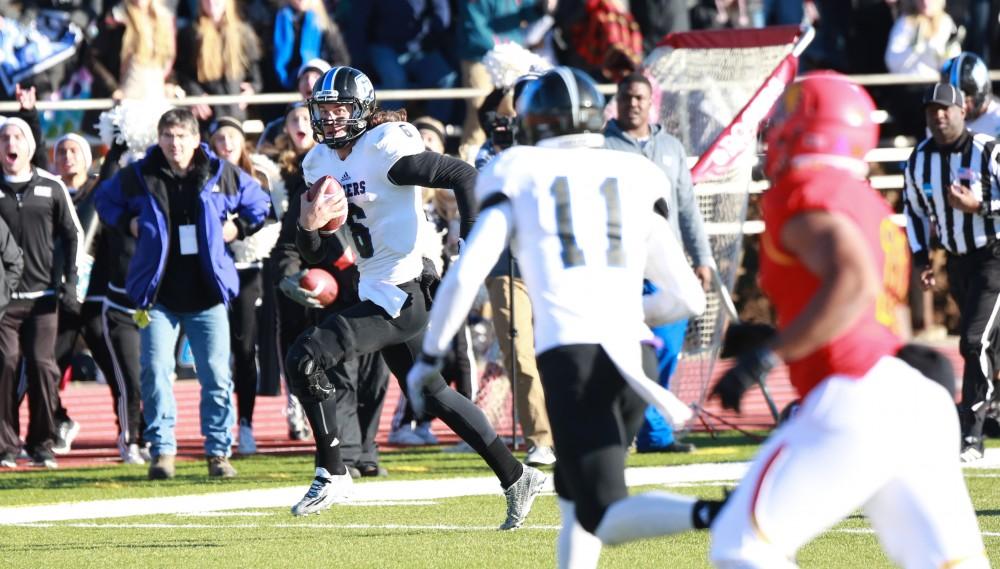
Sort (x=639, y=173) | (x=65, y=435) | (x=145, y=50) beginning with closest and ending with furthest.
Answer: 1. (x=639, y=173)
2. (x=65, y=435)
3. (x=145, y=50)

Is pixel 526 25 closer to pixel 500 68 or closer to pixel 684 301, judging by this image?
pixel 500 68

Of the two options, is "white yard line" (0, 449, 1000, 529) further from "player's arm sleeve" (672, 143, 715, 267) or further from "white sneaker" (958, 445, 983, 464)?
"player's arm sleeve" (672, 143, 715, 267)

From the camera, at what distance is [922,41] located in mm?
14883

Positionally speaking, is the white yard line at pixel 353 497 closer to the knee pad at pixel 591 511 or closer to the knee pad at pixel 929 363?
the knee pad at pixel 591 511

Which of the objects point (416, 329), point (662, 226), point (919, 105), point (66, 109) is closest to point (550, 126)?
point (662, 226)

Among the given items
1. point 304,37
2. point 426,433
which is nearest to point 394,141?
point 426,433

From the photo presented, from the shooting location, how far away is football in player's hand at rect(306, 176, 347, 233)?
7734 millimetres

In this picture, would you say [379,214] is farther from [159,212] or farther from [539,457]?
[539,457]

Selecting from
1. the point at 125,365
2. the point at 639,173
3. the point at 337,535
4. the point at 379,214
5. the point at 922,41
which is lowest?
the point at 125,365

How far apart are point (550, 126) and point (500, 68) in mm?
6275

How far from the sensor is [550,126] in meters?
5.41

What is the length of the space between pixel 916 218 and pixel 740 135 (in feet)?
3.99

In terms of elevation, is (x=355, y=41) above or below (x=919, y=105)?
above

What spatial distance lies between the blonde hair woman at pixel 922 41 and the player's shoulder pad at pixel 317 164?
7.82 meters
